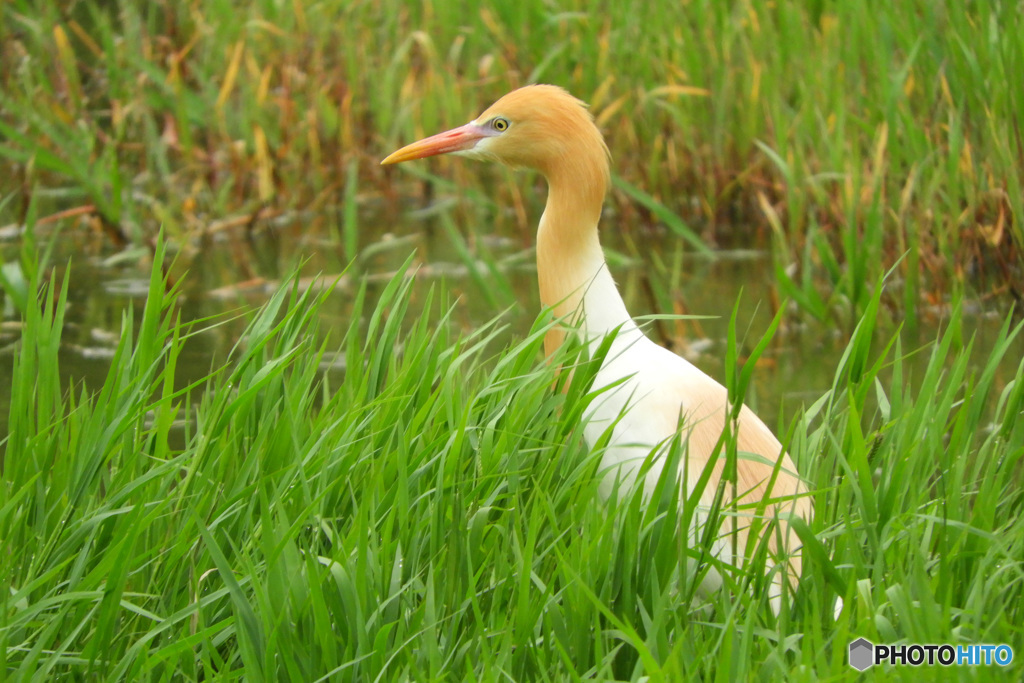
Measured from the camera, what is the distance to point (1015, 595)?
2092 mm

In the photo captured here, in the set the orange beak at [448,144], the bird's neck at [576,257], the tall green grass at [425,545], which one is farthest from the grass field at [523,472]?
the orange beak at [448,144]

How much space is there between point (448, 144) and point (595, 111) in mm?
2646

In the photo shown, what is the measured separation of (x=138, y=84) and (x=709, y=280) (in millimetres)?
2772

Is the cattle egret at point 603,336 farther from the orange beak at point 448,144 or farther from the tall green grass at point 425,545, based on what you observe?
the tall green grass at point 425,545

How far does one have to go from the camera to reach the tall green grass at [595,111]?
4.22 m

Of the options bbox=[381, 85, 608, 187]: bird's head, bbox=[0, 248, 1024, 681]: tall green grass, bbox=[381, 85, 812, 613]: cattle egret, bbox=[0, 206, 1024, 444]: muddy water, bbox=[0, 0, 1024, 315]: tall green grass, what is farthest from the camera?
A: bbox=[0, 0, 1024, 315]: tall green grass

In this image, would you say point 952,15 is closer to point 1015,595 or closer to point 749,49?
point 749,49

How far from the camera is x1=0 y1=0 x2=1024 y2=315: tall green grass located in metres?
4.22

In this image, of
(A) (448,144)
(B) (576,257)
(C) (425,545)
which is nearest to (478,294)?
(A) (448,144)

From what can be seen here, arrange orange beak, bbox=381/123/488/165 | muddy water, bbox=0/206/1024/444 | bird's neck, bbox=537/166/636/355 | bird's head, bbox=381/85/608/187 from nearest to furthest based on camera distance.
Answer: bird's neck, bbox=537/166/636/355, bird's head, bbox=381/85/608/187, orange beak, bbox=381/123/488/165, muddy water, bbox=0/206/1024/444

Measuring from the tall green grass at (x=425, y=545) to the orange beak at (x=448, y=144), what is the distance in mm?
664

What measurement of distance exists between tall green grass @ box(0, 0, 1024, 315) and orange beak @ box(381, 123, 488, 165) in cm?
140

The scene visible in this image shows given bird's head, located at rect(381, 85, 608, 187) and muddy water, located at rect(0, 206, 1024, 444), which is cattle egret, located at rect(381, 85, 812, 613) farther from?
muddy water, located at rect(0, 206, 1024, 444)

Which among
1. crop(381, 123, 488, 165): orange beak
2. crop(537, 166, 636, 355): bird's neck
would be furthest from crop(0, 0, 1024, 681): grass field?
crop(381, 123, 488, 165): orange beak
